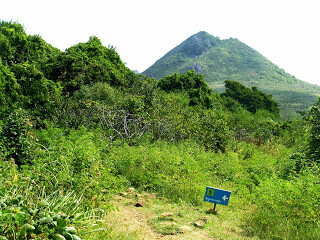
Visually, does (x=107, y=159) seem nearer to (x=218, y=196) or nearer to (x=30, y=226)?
(x=218, y=196)

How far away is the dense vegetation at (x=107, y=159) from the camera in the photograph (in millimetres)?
3506

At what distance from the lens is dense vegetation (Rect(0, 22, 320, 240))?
3.51 metres

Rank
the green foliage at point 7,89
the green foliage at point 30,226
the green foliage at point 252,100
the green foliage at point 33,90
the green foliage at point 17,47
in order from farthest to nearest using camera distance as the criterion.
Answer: the green foliage at point 252,100, the green foliage at point 17,47, the green foliage at point 33,90, the green foliage at point 7,89, the green foliage at point 30,226

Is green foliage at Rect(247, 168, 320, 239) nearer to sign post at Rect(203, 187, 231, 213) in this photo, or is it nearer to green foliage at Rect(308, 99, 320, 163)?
sign post at Rect(203, 187, 231, 213)

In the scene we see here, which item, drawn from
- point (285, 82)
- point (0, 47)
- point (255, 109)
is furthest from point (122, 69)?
point (285, 82)

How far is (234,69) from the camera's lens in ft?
283

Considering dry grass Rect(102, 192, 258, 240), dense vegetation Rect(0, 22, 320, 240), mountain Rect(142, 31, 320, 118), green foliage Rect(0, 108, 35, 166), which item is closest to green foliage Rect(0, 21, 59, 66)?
dense vegetation Rect(0, 22, 320, 240)

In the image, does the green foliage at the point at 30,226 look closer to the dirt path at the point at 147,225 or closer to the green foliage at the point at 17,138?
the dirt path at the point at 147,225

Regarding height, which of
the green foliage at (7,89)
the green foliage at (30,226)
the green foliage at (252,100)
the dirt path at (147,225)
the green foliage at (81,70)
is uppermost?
the green foliage at (252,100)

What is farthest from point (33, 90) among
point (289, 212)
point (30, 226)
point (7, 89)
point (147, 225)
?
point (289, 212)

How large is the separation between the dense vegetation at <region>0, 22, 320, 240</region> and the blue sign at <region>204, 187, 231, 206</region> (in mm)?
493

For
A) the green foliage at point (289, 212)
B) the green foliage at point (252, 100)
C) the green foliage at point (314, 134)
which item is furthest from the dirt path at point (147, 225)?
the green foliage at point (252, 100)

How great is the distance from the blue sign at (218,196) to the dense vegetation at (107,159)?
0.49m

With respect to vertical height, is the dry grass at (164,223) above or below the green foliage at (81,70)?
below
